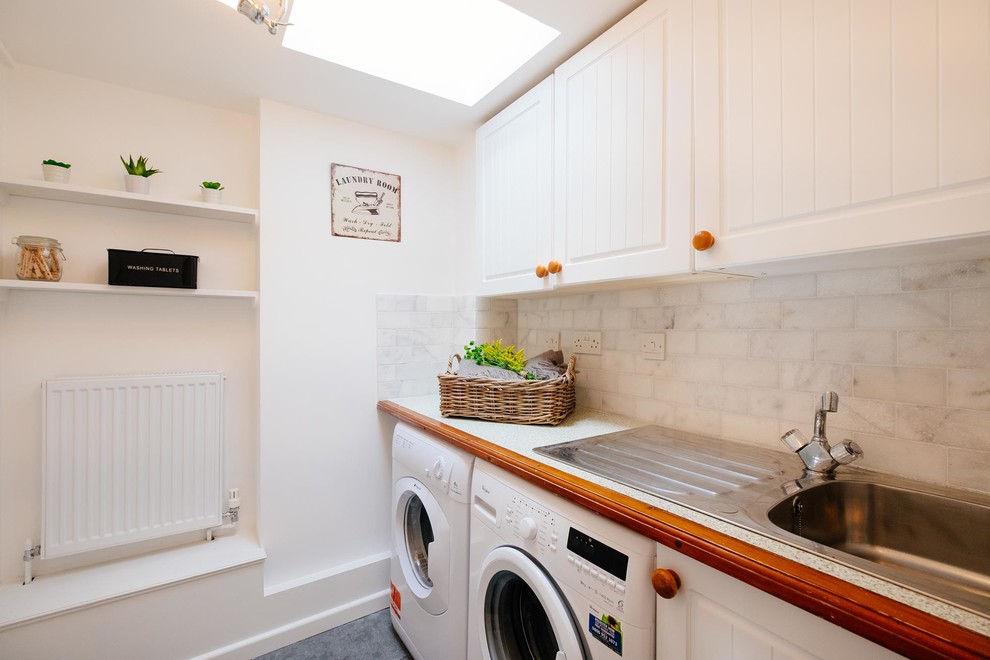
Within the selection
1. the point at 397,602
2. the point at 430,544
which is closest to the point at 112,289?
the point at 430,544

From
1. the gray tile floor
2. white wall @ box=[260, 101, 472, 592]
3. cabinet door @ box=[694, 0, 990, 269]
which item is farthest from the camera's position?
A: white wall @ box=[260, 101, 472, 592]

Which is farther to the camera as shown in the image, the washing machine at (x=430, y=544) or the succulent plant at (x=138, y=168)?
the succulent plant at (x=138, y=168)

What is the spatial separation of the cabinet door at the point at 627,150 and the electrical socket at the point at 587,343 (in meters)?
0.37

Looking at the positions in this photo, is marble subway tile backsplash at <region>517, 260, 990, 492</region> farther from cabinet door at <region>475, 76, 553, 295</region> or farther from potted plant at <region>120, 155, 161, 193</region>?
potted plant at <region>120, 155, 161, 193</region>

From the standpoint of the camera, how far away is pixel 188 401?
68.5 inches

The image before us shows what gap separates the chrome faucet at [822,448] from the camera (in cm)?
93

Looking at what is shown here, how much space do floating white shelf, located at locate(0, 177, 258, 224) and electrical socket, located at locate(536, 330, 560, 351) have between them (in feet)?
4.54

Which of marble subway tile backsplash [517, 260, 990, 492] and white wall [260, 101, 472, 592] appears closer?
marble subway tile backsplash [517, 260, 990, 492]

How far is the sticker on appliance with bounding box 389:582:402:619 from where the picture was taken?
1.73 meters

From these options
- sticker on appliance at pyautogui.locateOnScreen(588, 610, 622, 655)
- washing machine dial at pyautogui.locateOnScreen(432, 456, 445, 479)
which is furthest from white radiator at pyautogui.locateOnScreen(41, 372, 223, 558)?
sticker on appliance at pyautogui.locateOnScreen(588, 610, 622, 655)

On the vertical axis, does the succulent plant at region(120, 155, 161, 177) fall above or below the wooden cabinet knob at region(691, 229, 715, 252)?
above

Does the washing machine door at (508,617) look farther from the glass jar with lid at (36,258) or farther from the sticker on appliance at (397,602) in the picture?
the glass jar with lid at (36,258)

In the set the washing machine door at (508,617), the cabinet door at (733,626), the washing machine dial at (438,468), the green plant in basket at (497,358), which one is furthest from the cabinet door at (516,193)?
the cabinet door at (733,626)

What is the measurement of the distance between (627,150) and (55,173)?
196 centimetres
